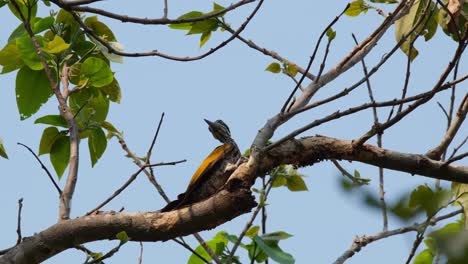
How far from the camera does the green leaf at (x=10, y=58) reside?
11.8 ft

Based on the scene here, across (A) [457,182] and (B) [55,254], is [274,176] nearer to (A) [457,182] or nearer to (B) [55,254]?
(A) [457,182]

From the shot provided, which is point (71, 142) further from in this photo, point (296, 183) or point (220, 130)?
point (220, 130)

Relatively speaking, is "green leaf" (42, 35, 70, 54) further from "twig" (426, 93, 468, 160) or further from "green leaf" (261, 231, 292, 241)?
"twig" (426, 93, 468, 160)

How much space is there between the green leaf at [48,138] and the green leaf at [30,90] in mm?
162

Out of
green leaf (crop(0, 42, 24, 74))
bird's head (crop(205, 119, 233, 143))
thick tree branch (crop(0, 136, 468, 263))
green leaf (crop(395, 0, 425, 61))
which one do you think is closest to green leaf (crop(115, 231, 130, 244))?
thick tree branch (crop(0, 136, 468, 263))

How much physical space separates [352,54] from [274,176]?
0.88 metres

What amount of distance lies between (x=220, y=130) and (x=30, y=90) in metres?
2.69

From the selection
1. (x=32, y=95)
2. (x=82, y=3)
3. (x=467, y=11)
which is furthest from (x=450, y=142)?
(x=32, y=95)

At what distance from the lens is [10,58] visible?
3623 millimetres

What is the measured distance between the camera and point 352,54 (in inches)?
143

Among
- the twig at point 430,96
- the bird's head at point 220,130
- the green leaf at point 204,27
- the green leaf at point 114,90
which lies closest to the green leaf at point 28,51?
the green leaf at point 114,90

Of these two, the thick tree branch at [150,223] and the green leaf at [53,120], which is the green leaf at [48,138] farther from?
the thick tree branch at [150,223]

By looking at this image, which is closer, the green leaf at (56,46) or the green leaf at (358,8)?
the green leaf at (56,46)

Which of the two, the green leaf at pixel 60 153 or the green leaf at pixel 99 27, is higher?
the green leaf at pixel 99 27
